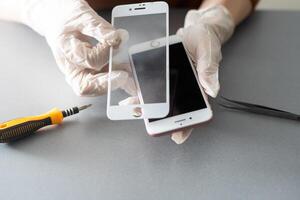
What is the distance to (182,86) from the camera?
519 millimetres

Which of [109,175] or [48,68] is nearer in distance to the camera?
[109,175]

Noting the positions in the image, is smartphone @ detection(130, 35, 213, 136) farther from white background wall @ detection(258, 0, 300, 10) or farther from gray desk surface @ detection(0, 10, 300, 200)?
white background wall @ detection(258, 0, 300, 10)

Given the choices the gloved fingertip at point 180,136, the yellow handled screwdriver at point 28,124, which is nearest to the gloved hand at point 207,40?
the gloved fingertip at point 180,136

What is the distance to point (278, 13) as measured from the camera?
71cm

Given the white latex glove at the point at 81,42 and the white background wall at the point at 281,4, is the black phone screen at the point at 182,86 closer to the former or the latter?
the white latex glove at the point at 81,42

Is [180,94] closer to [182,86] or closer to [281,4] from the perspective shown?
[182,86]

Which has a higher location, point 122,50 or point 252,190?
point 122,50

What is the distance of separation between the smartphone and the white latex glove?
0.16 ft

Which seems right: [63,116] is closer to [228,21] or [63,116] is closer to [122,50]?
[122,50]

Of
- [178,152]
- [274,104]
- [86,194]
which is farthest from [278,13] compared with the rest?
[86,194]

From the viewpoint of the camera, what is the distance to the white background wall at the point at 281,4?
82 centimetres

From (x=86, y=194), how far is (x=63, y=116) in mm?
126

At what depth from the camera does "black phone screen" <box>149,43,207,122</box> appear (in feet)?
1.63

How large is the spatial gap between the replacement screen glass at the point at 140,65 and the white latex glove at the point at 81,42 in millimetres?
12
